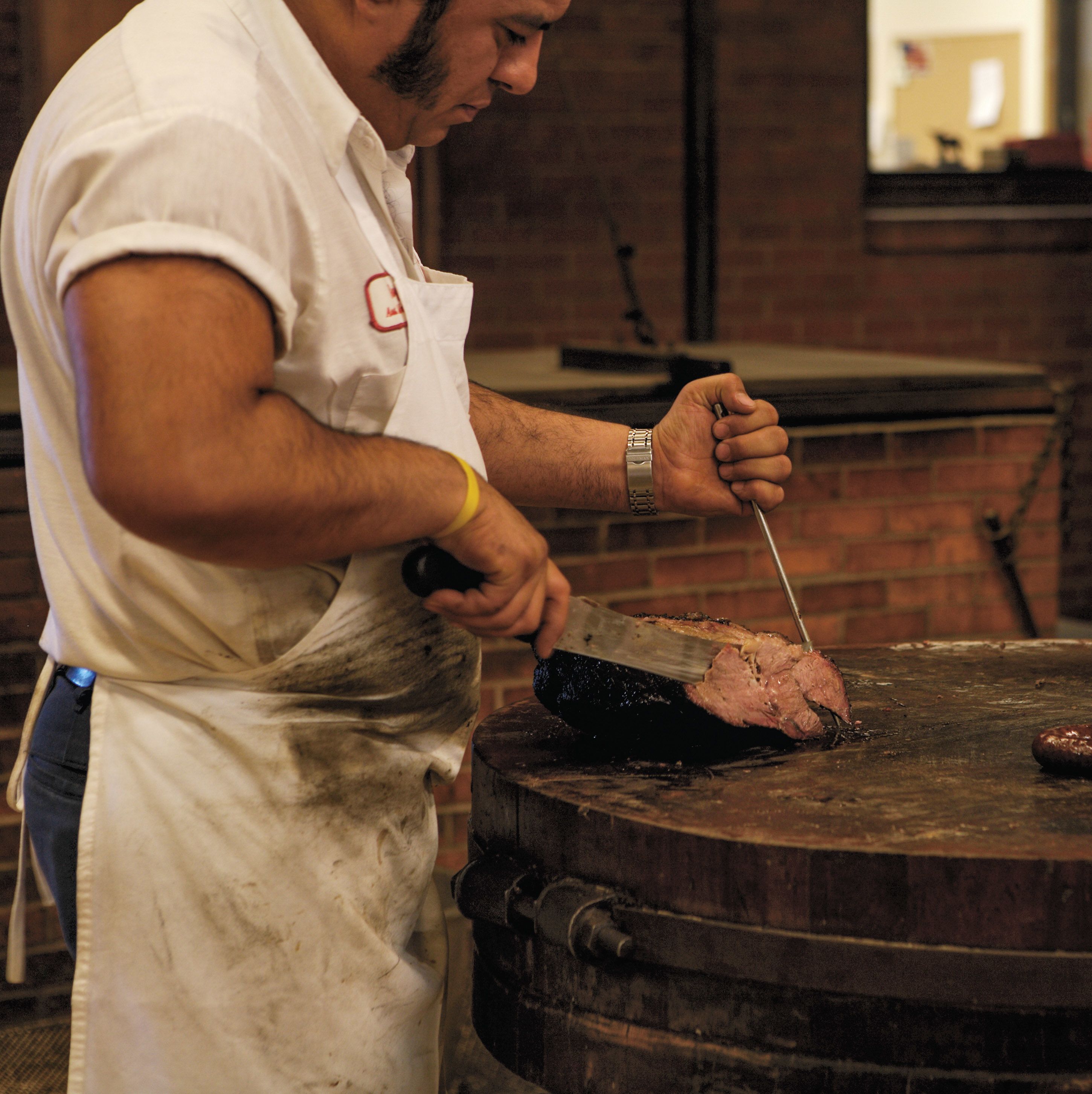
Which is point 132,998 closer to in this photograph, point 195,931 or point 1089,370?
point 195,931

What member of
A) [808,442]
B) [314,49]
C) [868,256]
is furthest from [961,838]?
[868,256]

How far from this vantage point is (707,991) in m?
1.42

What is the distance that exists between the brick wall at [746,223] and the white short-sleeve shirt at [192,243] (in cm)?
420

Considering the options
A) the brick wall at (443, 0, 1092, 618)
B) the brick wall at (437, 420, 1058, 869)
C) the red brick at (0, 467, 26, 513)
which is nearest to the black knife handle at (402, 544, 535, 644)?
the red brick at (0, 467, 26, 513)

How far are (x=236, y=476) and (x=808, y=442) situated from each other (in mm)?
2410

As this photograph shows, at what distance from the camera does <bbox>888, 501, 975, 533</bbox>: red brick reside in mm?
3643

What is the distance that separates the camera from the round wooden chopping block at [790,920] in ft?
4.32

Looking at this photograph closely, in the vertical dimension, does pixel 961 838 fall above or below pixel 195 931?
above

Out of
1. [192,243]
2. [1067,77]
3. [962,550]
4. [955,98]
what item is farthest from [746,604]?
[1067,77]

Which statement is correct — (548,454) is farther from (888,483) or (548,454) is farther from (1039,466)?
(1039,466)

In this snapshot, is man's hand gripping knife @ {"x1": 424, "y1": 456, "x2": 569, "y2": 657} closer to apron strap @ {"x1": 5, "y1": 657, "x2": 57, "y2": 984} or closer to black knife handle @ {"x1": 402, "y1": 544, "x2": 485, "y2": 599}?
black knife handle @ {"x1": 402, "y1": 544, "x2": 485, "y2": 599}

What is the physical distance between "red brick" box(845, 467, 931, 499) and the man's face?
83.9 inches

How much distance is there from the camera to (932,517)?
3.68m

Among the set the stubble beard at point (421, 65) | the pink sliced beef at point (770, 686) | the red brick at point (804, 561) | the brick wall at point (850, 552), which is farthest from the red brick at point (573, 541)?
the stubble beard at point (421, 65)
